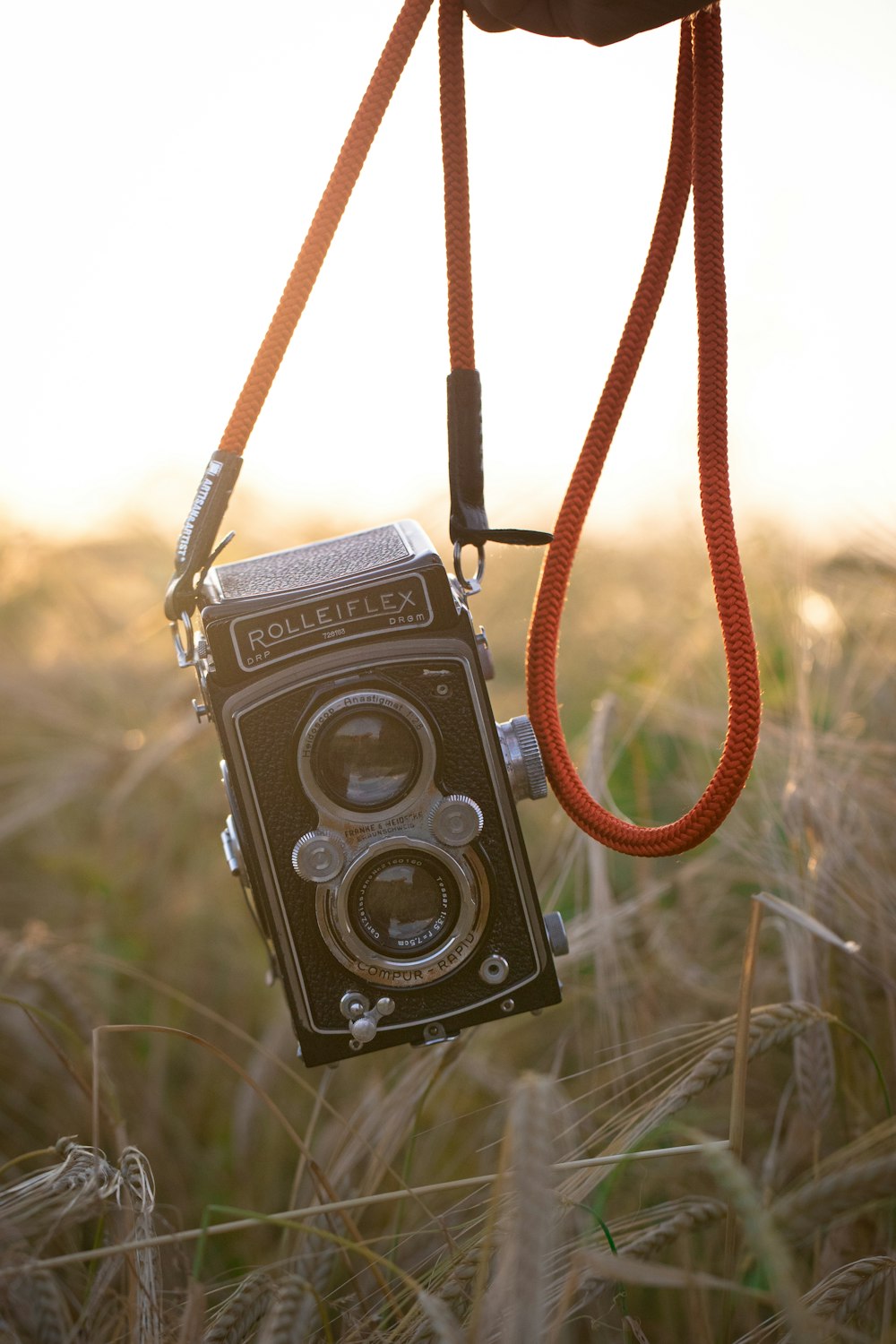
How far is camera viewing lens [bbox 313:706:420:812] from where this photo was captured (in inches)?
40.3

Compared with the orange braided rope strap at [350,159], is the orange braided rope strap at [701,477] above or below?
below

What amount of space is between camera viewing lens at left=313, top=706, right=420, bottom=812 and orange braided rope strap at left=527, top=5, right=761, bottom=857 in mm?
149

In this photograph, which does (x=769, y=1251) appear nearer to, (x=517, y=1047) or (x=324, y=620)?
(x=324, y=620)

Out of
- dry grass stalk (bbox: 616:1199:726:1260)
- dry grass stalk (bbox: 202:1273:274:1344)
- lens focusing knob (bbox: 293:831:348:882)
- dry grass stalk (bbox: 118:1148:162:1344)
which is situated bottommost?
dry grass stalk (bbox: 616:1199:726:1260)

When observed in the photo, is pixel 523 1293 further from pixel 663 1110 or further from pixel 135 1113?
pixel 135 1113

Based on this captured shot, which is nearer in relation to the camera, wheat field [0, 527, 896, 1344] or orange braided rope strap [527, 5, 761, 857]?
wheat field [0, 527, 896, 1344]

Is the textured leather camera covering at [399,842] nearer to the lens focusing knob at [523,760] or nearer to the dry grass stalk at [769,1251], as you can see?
the lens focusing knob at [523,760]

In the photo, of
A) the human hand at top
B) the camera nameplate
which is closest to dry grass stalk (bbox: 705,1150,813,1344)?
the camera nameplate

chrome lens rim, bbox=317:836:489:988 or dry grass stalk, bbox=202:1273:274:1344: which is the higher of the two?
chrome lens rim, bbox=317:836:489:988

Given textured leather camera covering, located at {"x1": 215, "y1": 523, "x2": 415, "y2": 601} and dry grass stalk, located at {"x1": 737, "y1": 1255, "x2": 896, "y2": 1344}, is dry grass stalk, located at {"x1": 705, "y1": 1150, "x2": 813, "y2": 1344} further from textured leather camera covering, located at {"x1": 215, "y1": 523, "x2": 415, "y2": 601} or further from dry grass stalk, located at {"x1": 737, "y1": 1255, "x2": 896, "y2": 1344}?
textured leather camera covering, located at {"x1": 215, "y1": 523, "x2": 415, "y2": 601}

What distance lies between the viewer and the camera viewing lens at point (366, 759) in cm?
102

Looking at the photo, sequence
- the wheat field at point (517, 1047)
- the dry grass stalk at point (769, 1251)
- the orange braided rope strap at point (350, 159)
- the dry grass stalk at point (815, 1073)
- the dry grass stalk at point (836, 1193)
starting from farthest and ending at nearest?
the dry grass stalk at point (815, 1073) < the orange braided rope strap at point (350, 159) < the wheat field at point (517, 1047) < the dry grass stalk at point (836, 1193) < the dry grass stalk at point (769, 1251)

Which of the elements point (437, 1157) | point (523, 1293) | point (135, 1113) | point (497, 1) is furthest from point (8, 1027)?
point (497, 1)

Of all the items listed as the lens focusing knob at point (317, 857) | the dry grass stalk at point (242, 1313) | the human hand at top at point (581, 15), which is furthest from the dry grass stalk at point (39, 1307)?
the human hand at top at point (581, 15)
